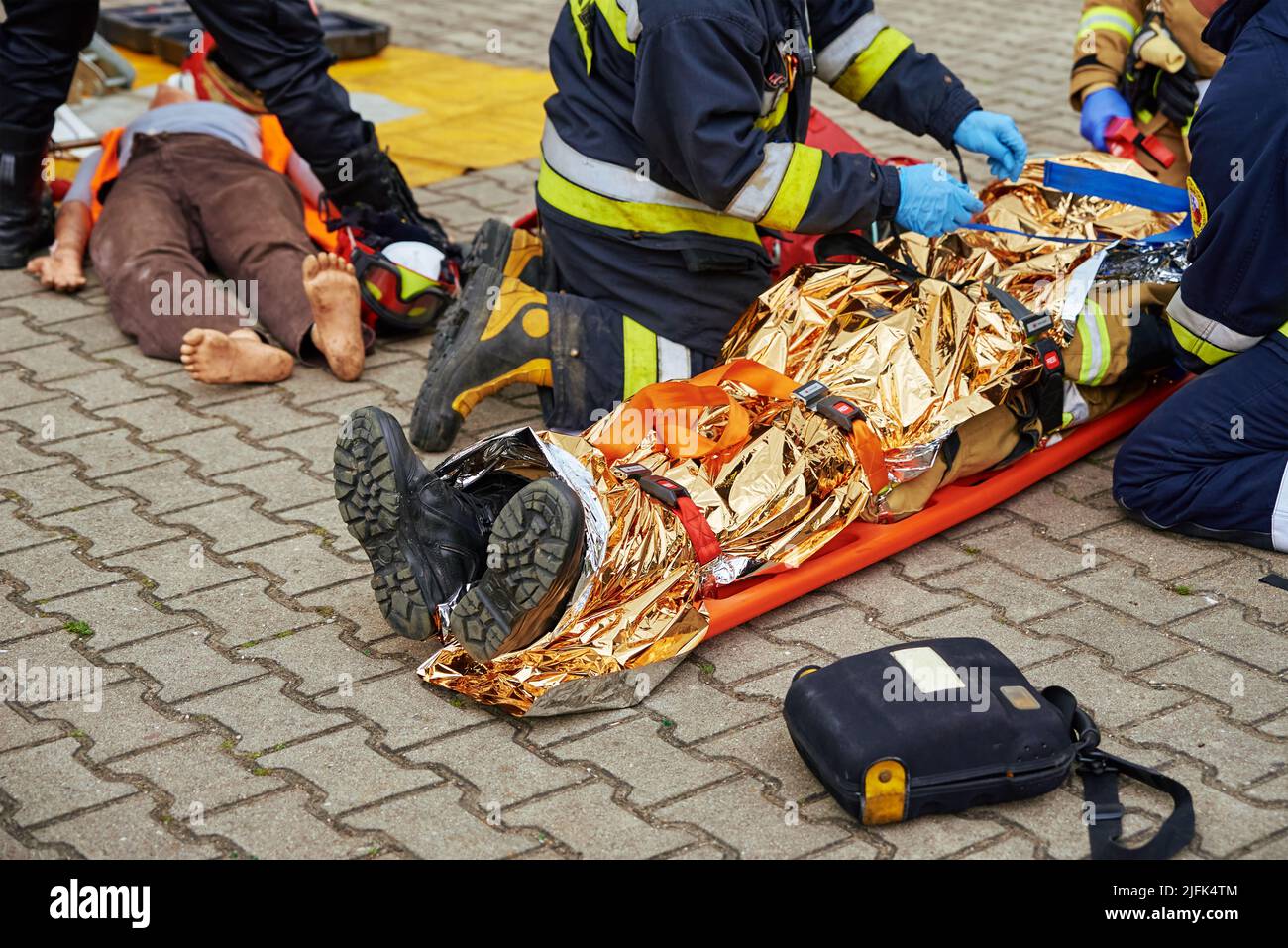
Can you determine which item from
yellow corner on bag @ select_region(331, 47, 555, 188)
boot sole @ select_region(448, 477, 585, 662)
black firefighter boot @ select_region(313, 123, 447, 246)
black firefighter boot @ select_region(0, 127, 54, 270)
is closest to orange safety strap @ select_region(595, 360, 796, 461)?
boot sole @ select_region(448, 477, 585, 662)

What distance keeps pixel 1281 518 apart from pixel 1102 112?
63.1 inches

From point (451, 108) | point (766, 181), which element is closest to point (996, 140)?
point (766, 181)

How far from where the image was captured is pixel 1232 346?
122 inches

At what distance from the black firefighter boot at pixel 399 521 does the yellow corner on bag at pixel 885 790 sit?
84cm

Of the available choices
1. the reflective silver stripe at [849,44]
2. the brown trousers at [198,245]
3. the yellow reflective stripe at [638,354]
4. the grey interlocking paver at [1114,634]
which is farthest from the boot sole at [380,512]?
the reflective silver stripe at [849,44]

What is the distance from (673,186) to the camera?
3350 millimetres

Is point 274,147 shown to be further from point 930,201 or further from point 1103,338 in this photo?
point 1103,338

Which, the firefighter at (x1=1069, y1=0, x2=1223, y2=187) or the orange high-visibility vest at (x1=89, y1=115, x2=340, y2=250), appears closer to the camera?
the firefighter at (x1=1069, y1=0, x2=1223, y2=187)

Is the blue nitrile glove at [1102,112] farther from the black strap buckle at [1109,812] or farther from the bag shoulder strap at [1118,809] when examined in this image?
the black strap buckle at [1109,812]

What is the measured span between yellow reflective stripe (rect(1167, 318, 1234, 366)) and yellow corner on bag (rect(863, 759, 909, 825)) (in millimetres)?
1391

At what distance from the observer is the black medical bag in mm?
2252

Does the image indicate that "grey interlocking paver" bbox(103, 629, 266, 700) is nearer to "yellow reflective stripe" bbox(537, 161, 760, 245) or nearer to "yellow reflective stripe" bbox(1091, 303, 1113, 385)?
"yellow reflective stripe" bbox(537, 161, 760, 245)
